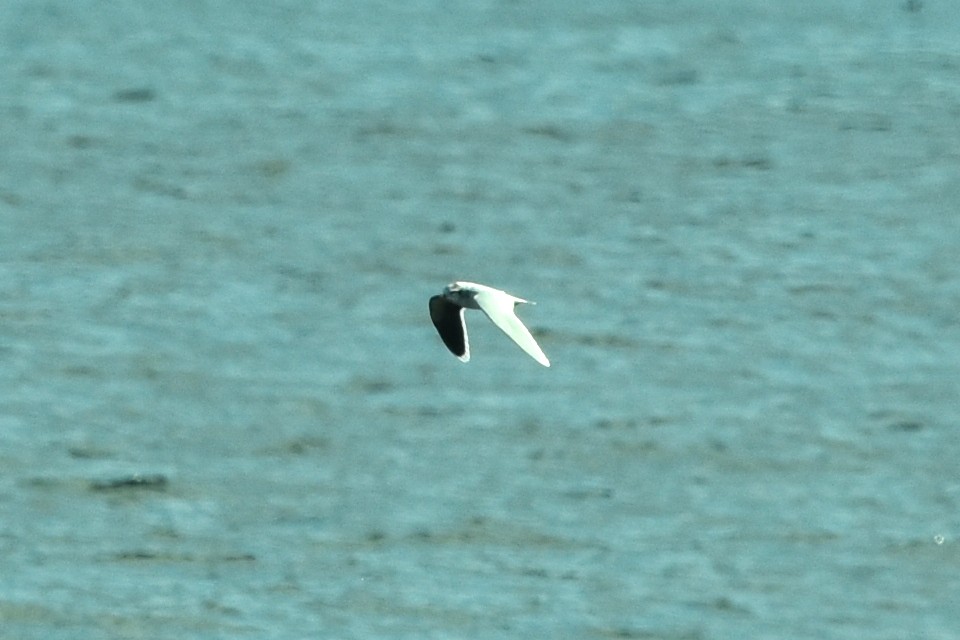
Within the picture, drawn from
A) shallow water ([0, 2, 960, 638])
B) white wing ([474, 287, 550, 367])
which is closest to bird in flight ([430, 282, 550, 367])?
white wing ([474, 287, 550, 367])

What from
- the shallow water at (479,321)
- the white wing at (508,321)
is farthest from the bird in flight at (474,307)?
the shallow water at (479,321)

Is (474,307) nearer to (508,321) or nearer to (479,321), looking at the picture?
(508,321)

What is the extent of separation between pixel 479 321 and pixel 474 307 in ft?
20.4

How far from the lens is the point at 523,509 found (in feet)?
42.3

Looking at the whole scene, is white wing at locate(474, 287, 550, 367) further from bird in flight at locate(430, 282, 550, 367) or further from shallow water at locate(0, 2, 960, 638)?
shallow water at locate(0, 2, 960, 638)

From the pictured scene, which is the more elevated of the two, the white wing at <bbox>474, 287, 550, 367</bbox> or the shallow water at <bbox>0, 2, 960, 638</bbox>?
the white wing at <bbox>474, 287, 550, 367</bbox>

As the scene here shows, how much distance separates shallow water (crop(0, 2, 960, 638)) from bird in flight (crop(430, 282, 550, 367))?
240 cm

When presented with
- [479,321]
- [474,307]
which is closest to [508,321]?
[474,307]

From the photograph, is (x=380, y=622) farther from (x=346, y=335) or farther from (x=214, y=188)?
(x=214, y=188)

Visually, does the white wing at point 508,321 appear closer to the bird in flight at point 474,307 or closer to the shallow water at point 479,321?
the bird in flight at point 474,307

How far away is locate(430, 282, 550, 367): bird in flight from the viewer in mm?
8539

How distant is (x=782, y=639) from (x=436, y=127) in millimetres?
8264

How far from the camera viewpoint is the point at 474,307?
9273 millimetres

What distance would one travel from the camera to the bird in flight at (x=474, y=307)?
28.0ft
